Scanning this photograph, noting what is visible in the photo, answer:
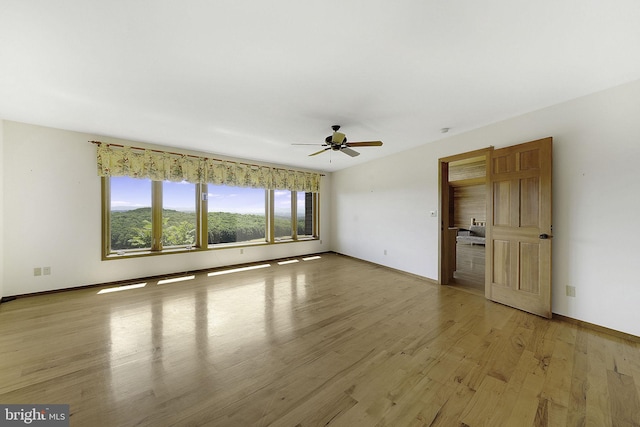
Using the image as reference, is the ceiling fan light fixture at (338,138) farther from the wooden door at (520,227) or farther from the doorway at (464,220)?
the wooden door at (520,227)

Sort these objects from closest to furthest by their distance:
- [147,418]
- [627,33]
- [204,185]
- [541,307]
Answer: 1. [147,418]
2. [627,33]
3. [541,307]
4. [204,185]

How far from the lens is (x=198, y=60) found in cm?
192

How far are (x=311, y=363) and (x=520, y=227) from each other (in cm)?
304

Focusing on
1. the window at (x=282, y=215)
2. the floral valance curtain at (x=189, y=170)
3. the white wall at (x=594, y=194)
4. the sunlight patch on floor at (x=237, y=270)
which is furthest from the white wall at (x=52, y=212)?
the white wall at (x=594, y=194)

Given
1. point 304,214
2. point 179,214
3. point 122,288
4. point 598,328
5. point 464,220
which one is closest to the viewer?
point 598,328

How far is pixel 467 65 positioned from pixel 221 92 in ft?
7.85

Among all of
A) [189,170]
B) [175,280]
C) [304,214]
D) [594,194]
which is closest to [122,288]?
[175,280]

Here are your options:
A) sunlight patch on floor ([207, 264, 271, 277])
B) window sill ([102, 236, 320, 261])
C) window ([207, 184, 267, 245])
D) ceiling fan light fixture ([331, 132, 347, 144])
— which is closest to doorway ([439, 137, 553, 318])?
ceiling fan light fixture ([331, 132, 347, 144])

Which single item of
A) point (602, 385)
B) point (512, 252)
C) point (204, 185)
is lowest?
point (602, 385)

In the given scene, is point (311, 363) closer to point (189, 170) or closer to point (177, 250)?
point (177, 250)

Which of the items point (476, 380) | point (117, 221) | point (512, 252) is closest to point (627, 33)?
point (512, 252)

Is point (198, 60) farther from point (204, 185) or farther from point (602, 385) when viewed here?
point (602, 385)

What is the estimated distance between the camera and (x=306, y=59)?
1.89 m

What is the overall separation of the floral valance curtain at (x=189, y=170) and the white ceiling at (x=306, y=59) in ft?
2.60
